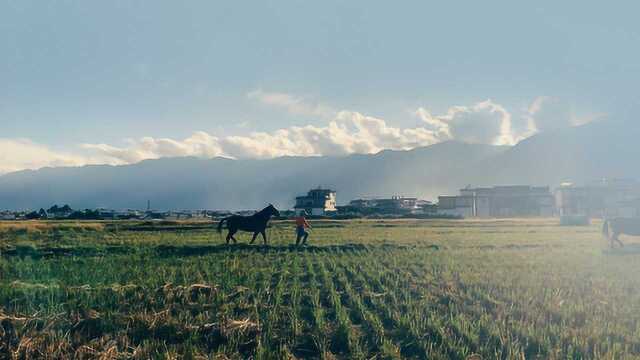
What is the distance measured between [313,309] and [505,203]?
114853 millimetres

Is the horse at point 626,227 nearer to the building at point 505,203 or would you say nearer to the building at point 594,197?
the building at point 594,197

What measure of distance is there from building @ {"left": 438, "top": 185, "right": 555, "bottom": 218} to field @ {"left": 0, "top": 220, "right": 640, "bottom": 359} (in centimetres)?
10175

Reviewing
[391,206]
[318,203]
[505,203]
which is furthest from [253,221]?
[391,206]

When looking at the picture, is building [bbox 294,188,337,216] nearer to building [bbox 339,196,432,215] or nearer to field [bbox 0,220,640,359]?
building [bbox 339,196,432,215]

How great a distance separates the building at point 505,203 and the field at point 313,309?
334ft

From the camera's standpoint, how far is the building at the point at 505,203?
116 meters

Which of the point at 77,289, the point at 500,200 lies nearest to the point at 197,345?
the point at 77,289

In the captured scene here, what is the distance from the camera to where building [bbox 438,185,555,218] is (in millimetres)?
116438

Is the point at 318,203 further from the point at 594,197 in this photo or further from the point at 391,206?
the point at 594,197

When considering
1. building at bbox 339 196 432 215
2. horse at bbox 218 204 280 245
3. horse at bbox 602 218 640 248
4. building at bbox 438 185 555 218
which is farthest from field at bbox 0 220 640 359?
building at bbox 339 196 432 215

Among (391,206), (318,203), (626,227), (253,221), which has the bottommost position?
(626,227)

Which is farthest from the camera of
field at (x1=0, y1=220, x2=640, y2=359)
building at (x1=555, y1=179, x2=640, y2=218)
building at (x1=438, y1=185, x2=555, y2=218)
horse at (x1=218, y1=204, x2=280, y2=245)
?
building at (x1=438, y1=185, x2=555, y2=218)

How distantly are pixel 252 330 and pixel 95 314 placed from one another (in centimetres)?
348

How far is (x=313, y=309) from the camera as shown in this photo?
11633 millimetres
